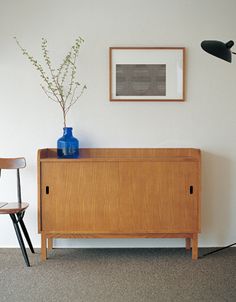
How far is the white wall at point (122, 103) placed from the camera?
3.56m

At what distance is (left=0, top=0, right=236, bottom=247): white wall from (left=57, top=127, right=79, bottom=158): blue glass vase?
193 millimetres

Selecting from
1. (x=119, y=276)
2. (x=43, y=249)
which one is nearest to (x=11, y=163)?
(x=43, y=249)

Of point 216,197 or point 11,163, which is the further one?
point 216,197

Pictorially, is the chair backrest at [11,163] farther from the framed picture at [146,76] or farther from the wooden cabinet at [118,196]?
the framed picture at [146,76]

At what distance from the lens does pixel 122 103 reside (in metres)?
3.60

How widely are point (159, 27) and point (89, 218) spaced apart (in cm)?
180

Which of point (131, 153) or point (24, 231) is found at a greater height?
point (131, 153)

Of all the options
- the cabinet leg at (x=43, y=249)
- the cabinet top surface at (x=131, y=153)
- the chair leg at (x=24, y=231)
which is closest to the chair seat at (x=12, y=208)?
the chair leg at (x=24, y=231)

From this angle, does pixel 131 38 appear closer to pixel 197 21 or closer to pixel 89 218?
pixel 197 21

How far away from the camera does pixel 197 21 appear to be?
357cm

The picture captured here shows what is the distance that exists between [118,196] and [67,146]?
2.02ft

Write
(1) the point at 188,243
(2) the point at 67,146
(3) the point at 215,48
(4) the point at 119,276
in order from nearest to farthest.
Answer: (3) the point at 215,48 → (4) the point at 119,276 → (2) the point at 67,146 → (1) the point at 188,243

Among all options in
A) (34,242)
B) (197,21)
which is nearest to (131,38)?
(197,21)

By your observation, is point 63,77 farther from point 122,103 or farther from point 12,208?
point 12,208
